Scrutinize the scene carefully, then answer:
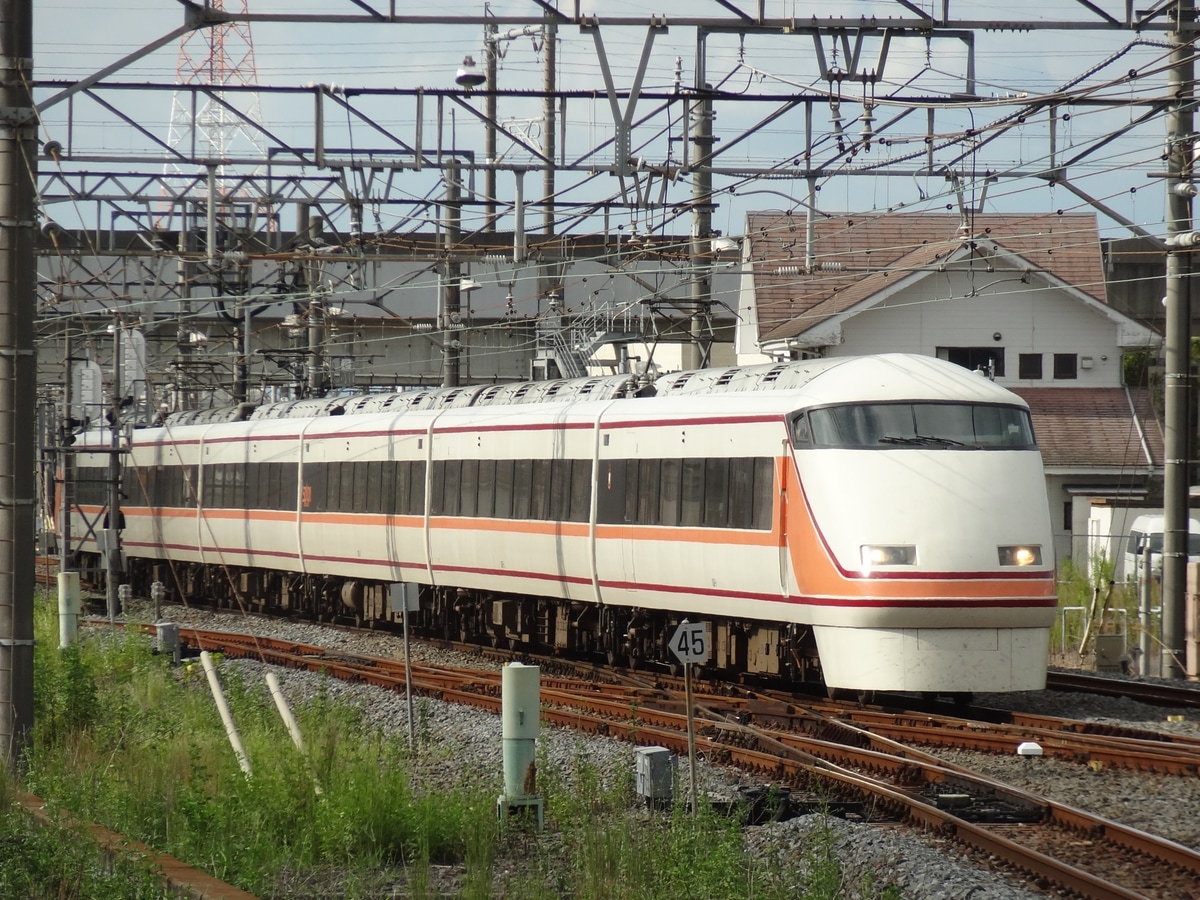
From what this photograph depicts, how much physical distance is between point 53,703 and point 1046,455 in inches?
974

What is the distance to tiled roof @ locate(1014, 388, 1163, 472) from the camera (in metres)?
34.6

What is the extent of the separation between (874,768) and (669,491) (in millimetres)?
Answer: 5454

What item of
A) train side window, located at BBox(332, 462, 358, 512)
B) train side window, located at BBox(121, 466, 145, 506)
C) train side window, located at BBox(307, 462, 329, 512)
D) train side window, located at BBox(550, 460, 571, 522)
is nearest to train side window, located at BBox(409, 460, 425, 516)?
train side window, located at BBox(332, 462, 358, 512)

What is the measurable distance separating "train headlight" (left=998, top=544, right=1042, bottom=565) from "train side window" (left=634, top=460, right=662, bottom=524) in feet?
13.5

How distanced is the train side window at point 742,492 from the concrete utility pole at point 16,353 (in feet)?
22.1

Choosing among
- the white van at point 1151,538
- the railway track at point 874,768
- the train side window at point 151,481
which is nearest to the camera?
the railway track at point 874,768

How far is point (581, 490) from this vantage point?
18766mm

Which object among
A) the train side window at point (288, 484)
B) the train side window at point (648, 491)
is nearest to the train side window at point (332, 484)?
the train side window at point (288, 484)

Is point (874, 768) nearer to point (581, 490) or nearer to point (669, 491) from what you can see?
point (669, 491)

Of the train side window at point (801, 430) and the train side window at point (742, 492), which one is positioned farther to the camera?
the train side window at point (742, 492)

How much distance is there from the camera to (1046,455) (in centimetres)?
3488

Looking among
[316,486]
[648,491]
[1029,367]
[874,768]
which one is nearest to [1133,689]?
[648,491]

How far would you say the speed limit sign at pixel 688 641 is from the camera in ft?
34.6

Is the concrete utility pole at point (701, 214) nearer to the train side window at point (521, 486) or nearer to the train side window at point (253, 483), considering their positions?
the train side window at point (521, 486)
